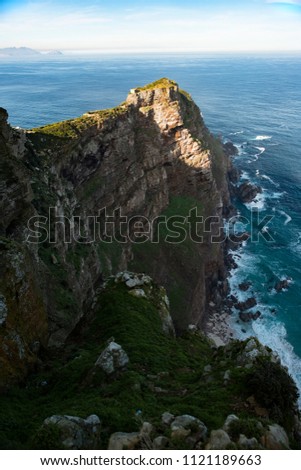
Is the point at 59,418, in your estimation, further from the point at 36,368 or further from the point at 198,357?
the point at 198,357

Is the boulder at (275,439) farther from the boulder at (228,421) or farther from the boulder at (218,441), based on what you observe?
the boulder at (218,441)

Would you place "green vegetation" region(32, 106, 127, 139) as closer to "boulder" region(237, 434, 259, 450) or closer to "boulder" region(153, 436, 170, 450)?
"boulder" region(153, 436, 170, 450)

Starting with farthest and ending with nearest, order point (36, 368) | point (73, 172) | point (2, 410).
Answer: point (73, 172) < point (36, 368) < point (2, 410)

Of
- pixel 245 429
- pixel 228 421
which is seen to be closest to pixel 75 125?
pixel 228 421

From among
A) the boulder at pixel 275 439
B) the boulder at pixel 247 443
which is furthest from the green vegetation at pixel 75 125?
the boulder at pixel 247 443

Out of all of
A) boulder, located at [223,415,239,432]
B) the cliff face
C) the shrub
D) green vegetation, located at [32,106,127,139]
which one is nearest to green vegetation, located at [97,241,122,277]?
the cliff face

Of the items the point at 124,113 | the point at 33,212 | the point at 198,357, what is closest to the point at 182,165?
the point at 124,113
